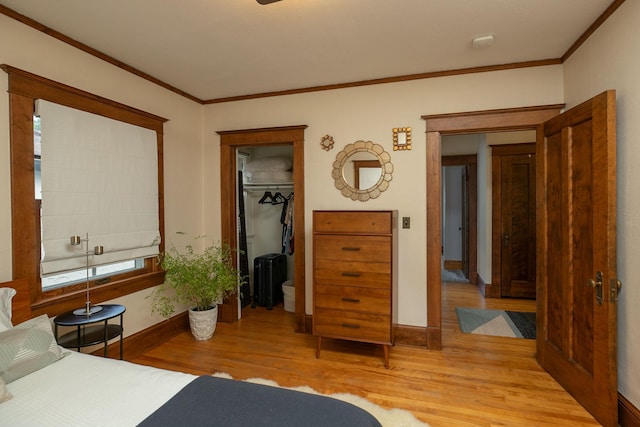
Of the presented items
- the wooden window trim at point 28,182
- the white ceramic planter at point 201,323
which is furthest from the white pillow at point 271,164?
the wooden window trim at point 28,182

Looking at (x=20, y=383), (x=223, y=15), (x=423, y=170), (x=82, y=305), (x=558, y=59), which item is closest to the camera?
(x=20, y=383)

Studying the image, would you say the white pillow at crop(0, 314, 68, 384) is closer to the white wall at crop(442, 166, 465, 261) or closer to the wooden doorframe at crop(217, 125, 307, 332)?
the wooden doorframe at crop(217, 125, 307, 332)

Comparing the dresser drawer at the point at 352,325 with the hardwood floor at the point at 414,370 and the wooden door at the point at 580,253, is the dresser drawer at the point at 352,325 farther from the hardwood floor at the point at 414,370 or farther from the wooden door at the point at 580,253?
the wooden door at the point at 580,253

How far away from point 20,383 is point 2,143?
144 cm

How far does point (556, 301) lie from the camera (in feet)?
8.02

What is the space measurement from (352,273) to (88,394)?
1.87 meters

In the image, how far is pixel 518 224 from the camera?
14.8ft

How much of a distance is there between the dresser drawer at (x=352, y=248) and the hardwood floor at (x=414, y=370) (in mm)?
909

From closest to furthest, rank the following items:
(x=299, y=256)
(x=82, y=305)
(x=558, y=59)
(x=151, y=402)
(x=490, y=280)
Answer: (x=151, y=402) → (x=82, y=305) → (x=558, y=59) → (x=299, y=256) → (x=490, y=280)

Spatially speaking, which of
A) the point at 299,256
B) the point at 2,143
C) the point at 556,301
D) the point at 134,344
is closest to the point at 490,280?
the point at 556,301

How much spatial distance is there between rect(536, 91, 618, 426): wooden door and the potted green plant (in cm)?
284

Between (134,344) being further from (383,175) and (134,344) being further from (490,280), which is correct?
(490,280)

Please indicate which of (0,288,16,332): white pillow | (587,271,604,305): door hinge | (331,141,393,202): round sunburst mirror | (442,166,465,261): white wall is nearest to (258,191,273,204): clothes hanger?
(331,141,393,202): round sunburst mirror

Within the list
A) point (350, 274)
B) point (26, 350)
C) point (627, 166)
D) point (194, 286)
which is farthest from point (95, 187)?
point (627, 166)
